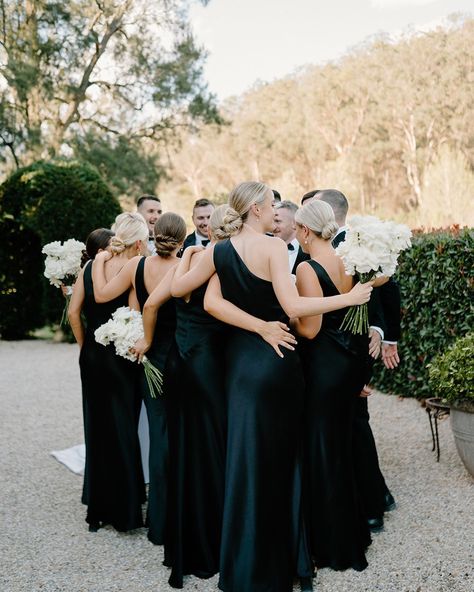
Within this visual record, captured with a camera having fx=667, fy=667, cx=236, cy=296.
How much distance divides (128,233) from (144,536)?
217cm

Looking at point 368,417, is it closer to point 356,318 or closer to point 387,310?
point 387,310

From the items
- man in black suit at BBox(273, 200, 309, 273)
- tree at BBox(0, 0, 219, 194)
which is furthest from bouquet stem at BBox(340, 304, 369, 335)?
tree at BBox(0, 0, 219, 194)

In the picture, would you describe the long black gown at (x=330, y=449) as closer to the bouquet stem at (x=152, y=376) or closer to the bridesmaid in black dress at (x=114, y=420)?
the bouquet stem at (x=152, y=376)

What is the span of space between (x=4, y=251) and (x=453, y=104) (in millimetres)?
37413

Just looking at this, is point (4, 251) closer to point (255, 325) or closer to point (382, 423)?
point (382, 423)

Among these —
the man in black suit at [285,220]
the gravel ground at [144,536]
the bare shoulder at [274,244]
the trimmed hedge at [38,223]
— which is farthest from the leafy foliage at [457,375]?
the trimmed hedge at [38,223]

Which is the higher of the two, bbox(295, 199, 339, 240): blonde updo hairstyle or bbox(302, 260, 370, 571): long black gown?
bbox(295, 199, 339, 240): blonde updo hairstyle

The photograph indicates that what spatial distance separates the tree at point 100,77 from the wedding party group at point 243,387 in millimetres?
18342

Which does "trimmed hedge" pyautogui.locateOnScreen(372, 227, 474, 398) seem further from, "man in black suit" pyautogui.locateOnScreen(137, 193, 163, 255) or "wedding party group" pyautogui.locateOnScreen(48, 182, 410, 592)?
"man in black suit" pyautogui.locateOnScreen(137, 193, 163, 255)

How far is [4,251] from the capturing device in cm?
1561

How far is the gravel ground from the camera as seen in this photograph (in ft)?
13.0

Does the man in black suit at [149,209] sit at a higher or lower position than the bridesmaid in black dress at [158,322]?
higher

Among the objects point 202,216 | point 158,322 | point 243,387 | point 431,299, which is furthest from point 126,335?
point 431,299

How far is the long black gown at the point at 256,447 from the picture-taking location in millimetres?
3670
